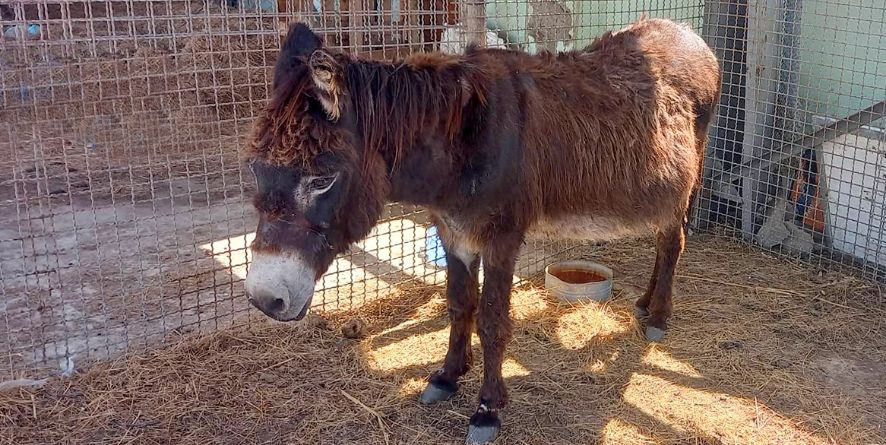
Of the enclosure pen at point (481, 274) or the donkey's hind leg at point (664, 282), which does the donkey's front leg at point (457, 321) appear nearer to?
the enclosure pen at point (481, 274)

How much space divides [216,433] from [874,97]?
4728mm

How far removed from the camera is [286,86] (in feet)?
8.17

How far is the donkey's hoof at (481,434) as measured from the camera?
3230 millimetres

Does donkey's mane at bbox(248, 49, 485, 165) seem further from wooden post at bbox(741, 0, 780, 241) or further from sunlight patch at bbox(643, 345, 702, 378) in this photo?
wooden post at bbox(741, 0, 780, 241)

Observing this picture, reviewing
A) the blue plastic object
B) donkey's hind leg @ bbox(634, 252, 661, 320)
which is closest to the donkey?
donkey's hind leg @ bbox(634, 252, 661, 320)

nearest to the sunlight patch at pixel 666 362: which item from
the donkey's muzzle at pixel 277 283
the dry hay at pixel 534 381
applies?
the dry hay at pixel 534 381

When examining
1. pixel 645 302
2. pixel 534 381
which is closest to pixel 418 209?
pixel 645 302

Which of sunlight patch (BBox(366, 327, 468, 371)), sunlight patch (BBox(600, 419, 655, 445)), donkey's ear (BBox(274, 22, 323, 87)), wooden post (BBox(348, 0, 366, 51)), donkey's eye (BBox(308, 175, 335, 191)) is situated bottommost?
sunlight patch (BBox(600, 419, 655, 445))

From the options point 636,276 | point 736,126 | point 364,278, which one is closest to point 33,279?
point 364,278

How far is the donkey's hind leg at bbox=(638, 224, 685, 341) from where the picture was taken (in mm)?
4307

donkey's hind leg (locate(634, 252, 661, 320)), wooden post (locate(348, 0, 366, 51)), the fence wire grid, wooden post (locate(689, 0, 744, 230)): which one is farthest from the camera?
wooden post (locate(689, 0, 744, 230))

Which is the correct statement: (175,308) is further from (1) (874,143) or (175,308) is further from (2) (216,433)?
(1) (874,143)

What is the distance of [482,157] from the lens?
2.94m

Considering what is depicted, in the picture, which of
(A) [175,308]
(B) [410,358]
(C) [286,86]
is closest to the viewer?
(C) [286,86]
